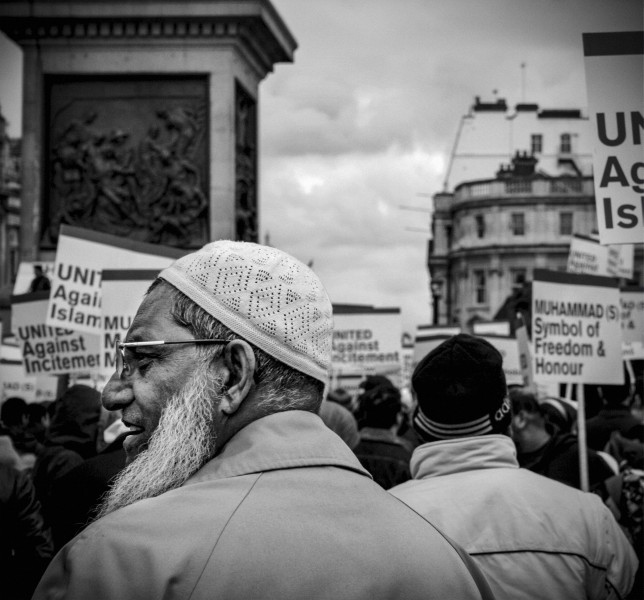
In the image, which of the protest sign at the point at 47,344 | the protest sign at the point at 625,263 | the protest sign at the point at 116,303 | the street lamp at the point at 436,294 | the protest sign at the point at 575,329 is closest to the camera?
the protest sign at the point at 116,303

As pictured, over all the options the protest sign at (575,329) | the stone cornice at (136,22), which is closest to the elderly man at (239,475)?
the protest sign at (575,329)

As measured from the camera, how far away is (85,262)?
8555mm

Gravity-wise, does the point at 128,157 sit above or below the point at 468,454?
above

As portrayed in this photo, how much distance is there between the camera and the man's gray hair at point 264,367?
2041 mm

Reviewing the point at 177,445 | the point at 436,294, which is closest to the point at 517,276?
the point at 436,294

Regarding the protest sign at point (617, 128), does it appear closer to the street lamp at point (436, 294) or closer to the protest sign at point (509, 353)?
the protest sign at point (509, 353)

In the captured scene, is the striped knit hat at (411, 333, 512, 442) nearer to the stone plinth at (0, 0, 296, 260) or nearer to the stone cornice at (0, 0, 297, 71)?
the stone plinth at (0, 0, 296, 260)

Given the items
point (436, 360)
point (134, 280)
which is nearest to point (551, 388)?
point (134, 280)

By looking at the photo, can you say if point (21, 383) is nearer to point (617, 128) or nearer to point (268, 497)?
point (617, 128)

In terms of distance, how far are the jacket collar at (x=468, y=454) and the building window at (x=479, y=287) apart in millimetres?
68600

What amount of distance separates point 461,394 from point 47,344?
7.15 metres

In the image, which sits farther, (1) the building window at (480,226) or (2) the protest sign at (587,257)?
(1) the building window at (480,226)

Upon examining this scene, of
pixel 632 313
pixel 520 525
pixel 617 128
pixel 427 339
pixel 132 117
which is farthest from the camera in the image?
pixel 427 339

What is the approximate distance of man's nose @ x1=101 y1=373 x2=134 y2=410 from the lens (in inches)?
82.7
